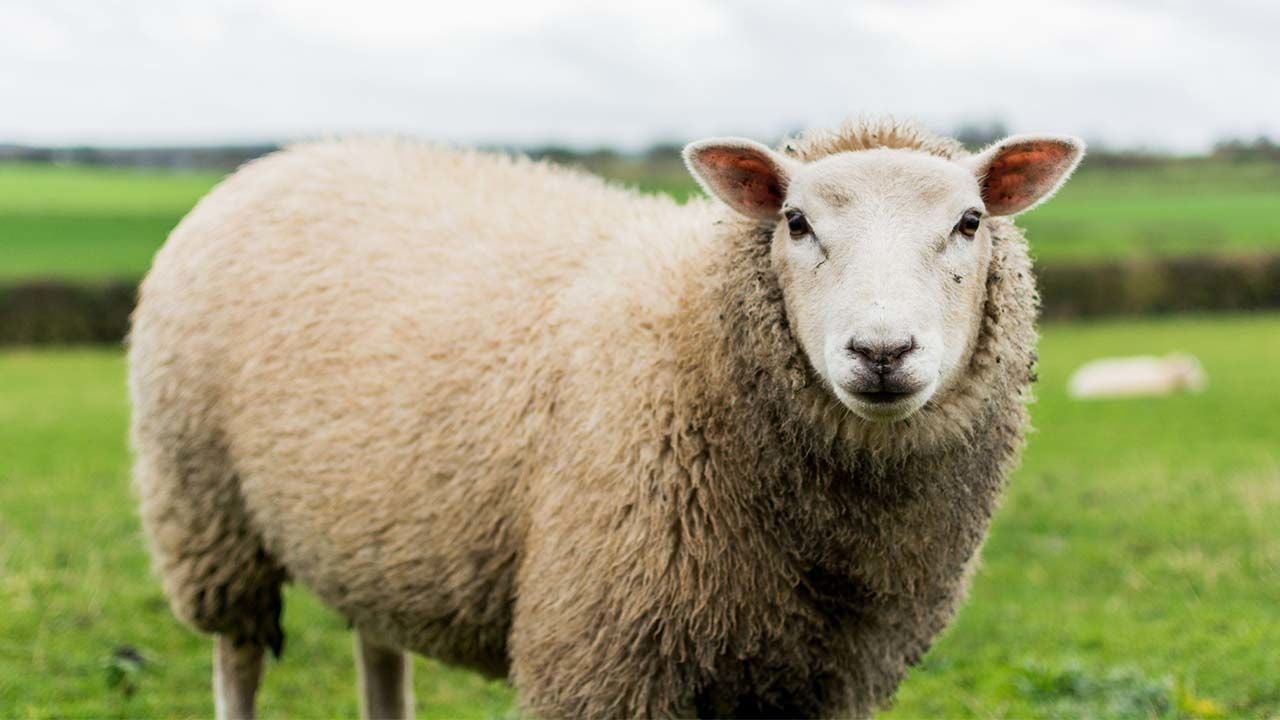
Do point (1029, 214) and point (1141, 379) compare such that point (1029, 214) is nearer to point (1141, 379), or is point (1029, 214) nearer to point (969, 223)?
point (1141, 379)

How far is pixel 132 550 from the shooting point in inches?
360

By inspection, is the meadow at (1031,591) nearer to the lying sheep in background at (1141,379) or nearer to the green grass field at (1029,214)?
the lying sheep in background at (1141,379)

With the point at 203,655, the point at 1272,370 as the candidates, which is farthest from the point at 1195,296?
the point at 203,655

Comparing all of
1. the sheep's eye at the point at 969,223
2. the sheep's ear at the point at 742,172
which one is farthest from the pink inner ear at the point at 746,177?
the sheep's eye at the point at 969,223

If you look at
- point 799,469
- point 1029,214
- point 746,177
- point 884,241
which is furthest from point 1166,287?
point 884,241

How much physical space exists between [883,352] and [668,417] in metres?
0.88

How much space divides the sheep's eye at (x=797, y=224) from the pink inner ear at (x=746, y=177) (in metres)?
0.19

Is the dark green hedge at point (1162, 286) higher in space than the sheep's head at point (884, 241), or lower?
lower

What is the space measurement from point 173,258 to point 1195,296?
30.1 metres

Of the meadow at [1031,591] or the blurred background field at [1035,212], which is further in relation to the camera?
the blurred background field at [1035,212]

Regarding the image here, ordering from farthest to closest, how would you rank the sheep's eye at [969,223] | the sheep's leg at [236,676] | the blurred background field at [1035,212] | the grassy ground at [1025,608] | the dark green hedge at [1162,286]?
1. the blurred background field at [1035,212]
2. the dark green hedge at [1162,286]
3. the grassy ground at [1025,608]
4. the sheep's leg at [236,676]
5. the sheep's eye at [969,223]

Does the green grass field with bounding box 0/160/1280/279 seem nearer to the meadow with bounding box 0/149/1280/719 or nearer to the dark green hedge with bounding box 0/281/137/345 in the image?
the dark green hedge with bounding box 0/281/137/345

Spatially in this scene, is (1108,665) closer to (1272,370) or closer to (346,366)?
(346,366)

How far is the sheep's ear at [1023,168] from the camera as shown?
387 cm
